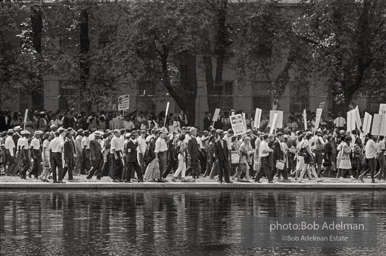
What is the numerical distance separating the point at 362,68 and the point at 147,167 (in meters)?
17.0

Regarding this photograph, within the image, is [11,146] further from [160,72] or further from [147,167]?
[160,72]

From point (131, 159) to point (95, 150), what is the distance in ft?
6.67

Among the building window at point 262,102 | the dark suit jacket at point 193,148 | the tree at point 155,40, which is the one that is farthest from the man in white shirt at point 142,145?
the building window at point 262,102

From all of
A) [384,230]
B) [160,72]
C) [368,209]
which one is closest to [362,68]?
[160,72]

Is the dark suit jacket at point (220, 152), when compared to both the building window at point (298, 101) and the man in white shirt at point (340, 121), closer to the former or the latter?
the man in white shirt at point (340, 121)

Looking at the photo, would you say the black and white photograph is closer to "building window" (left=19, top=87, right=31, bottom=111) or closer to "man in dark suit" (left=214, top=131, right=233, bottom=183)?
"man in dark suit" (left=214, top=131, right=233, bottom=183)

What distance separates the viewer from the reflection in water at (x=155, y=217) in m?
16.6

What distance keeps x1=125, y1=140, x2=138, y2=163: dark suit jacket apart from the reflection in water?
2.28m

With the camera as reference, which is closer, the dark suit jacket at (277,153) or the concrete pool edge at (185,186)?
the concrete pool edge at (185,186)

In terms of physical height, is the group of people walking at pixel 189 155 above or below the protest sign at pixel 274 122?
below

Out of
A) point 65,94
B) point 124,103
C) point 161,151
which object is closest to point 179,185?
point 161,151

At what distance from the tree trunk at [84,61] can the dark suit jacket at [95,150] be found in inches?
475

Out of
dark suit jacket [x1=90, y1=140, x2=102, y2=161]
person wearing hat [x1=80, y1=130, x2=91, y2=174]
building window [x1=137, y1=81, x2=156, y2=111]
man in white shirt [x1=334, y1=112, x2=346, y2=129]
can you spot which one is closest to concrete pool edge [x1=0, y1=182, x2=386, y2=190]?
dark suit jacket [x1=90, y1=140, x2=102, y2=161]

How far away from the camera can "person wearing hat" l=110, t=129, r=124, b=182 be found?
32.5 metres
